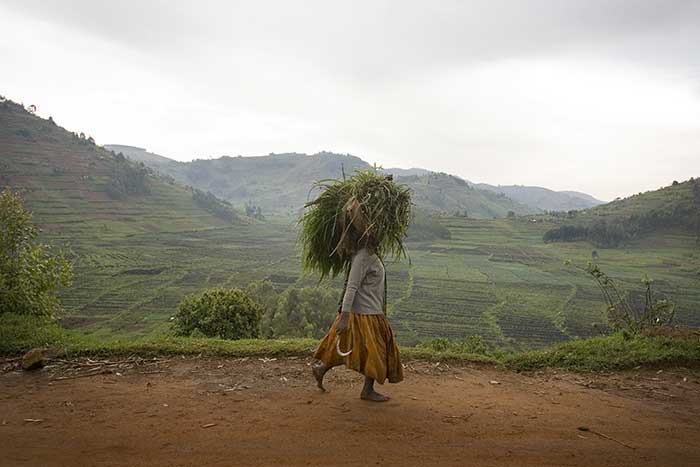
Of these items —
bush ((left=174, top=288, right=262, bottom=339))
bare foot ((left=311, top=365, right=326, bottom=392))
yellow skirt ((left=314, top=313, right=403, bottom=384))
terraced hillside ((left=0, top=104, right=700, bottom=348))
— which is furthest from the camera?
terraced hillside ((left=0, top=104, right=700, bottom=348))

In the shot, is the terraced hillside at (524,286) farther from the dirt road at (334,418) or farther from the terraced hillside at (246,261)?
the dirt road at (334,418)

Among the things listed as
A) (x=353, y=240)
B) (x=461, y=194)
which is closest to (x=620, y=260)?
(x=353, y=240)

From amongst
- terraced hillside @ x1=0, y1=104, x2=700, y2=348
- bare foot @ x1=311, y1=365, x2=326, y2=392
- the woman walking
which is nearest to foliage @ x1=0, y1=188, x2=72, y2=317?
bare foot @ x1=311, y1=365, x2=326, y2=392

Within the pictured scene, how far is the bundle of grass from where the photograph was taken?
3.89 metres

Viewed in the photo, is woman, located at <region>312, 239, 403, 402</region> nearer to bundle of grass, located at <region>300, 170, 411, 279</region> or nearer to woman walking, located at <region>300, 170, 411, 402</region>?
woman walking, located at <region>300, 170, 411, 402</region>

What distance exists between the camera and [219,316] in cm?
718

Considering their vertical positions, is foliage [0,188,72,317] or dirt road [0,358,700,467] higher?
foliage [0,188,72,317]

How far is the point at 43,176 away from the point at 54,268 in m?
67.3

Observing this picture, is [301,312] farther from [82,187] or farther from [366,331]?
[82,187]

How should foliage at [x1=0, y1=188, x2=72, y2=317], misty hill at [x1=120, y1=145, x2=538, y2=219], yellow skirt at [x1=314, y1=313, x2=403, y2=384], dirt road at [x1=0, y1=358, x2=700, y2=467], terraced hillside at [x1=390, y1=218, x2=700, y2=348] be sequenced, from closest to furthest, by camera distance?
1. dirt road at [x1=0, y1=358, x2=700, y2=467]
2. yellow skirt at [x1=314, y1=313, x2=403, y2=384]
3. foliage at [x1=0, y1=188, x2=72, y2=317]
4. terraced hillside at [x1=390, y1=218, x2=700, y2=348]
5. misty hill at [x1=120, y1=145, x2=538, y2=219]

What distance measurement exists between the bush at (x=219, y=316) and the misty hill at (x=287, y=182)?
315 ft

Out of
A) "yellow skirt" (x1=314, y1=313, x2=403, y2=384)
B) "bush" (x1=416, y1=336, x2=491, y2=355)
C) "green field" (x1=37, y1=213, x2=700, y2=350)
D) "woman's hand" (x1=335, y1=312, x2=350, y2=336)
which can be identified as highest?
"woman's hand" (x1=335, y1=312, x2=350, y2=336)

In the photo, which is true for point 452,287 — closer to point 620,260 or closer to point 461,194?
point 620,260

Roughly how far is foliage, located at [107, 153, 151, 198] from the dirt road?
73226 mm
